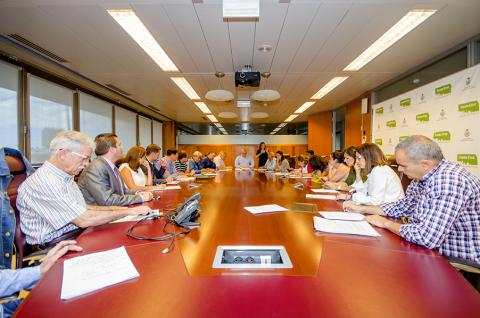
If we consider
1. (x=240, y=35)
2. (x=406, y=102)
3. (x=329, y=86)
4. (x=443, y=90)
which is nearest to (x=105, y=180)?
(x=240, y=35)

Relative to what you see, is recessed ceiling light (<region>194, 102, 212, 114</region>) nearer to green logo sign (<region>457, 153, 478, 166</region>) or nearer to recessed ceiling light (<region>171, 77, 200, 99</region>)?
recessed ceiling light (<region>171, 77, 200, 99</region>)

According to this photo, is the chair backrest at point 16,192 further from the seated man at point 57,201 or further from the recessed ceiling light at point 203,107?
the recessed ceiling light at point 203,107

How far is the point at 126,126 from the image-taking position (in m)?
7.60

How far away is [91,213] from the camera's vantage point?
162 centimetres

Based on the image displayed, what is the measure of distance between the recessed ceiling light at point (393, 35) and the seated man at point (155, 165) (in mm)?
3707

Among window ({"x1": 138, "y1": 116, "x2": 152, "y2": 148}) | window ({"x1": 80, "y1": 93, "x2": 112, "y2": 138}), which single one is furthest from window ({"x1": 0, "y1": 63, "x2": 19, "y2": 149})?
window ({"x1": 138, "y1": 116, "x2": 152, "y2": 148})

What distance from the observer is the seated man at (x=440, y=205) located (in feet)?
4.04

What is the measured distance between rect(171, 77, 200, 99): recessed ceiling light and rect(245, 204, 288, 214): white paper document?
3642mm

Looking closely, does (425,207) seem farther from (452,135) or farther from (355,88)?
(355,88)

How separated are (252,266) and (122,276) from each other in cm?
51

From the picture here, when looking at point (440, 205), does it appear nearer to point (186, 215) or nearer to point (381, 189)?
point (381, 189)

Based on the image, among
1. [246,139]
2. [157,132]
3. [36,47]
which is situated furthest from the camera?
[246,139]

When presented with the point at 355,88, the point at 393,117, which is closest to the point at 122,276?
the point at 393,117

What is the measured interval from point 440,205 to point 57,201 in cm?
223
